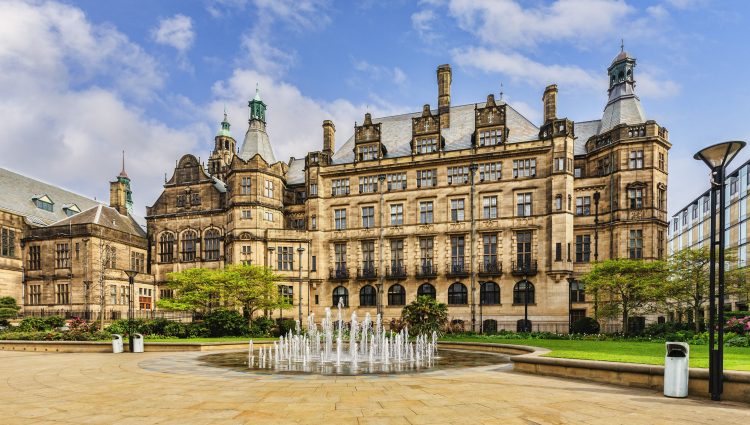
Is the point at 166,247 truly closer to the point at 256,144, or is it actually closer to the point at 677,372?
the point at 256,144

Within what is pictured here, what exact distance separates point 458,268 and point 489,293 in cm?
347

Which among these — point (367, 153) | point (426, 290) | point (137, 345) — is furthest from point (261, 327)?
point (367, 153)

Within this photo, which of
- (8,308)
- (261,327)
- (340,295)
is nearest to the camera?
(261,327)

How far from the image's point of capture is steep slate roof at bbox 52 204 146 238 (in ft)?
160

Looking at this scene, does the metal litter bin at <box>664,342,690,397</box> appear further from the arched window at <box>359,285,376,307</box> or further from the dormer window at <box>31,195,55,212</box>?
the dormer window at <box>31,195,55,212</box>

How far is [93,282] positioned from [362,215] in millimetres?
27053

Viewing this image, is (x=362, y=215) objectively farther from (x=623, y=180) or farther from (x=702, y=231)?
(x=702, y=231)

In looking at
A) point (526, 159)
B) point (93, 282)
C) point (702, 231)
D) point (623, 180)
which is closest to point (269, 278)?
point (93, 282)

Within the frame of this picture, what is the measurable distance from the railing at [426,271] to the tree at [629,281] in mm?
13934

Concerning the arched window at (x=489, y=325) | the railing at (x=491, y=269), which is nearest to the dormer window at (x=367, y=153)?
the railing at (x=491, y=269)

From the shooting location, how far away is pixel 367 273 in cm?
4516

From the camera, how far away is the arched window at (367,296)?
149 feet

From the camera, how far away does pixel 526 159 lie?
41.8 m

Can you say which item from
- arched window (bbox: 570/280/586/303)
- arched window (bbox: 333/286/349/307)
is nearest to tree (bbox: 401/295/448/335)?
arched window (bbox: 570/280/586/303)
